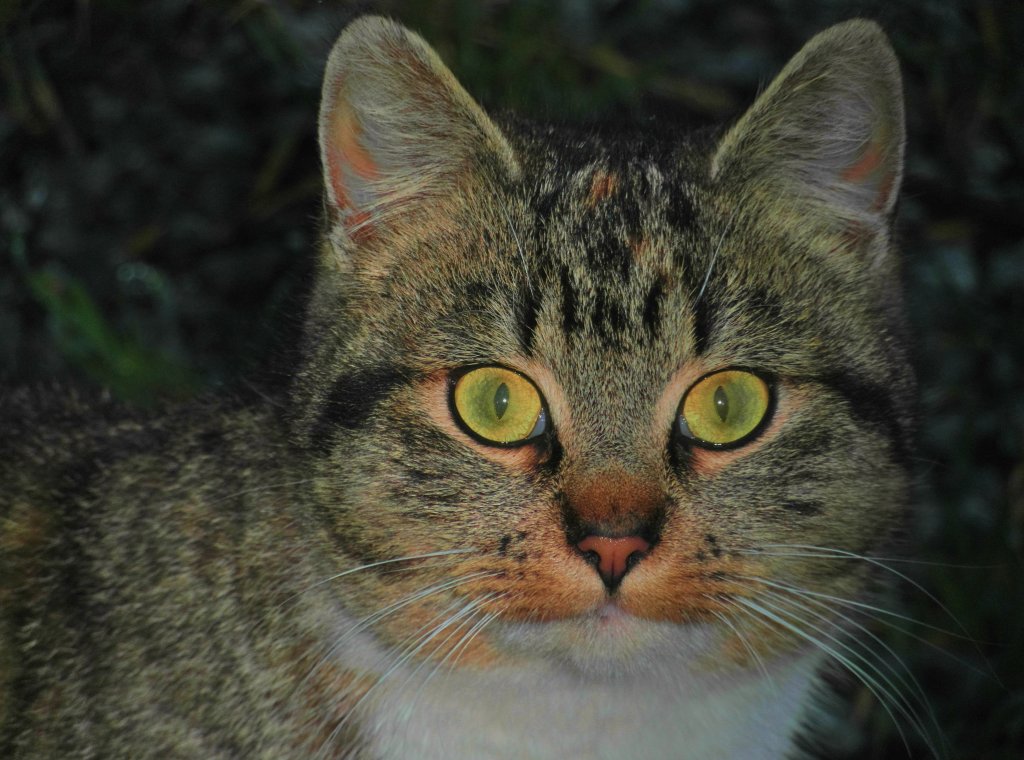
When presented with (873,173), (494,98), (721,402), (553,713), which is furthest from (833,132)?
(494,98)

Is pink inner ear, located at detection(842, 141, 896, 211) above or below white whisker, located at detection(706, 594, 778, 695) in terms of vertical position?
above

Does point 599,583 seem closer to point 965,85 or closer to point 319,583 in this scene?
point 319,583

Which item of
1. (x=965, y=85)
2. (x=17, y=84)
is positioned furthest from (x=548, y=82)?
(x=17, y=84)

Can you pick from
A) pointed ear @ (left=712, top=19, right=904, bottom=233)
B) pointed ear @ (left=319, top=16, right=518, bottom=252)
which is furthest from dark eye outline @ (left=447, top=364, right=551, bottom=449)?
pointed ear @ (left=712, top=19, right=904, bottom=233)

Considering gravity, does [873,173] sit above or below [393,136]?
below

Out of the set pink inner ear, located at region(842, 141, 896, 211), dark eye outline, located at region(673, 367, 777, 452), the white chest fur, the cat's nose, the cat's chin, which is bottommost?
the white chest fur

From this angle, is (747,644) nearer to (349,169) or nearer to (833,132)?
(833,132)

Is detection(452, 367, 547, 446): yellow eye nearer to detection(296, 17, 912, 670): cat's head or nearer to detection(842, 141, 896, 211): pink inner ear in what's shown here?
detection(296, 17, 912, 670): cat's head
